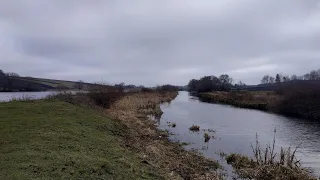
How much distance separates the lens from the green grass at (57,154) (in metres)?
8.20

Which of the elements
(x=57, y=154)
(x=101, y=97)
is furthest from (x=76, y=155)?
(x=101, y=97)

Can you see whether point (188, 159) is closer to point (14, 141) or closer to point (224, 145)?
point (224, 145)

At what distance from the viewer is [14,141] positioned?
36.5 feet

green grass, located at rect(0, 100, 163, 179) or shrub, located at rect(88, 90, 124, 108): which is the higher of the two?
shrub, located at rect(88, 90, 124, 108)

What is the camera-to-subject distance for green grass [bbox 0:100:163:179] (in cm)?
820

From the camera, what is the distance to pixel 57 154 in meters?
9.91

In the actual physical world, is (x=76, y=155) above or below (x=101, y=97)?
below

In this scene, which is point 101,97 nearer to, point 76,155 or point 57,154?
point 76,155

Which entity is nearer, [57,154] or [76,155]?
[57,154]

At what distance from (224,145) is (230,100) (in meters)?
54.7

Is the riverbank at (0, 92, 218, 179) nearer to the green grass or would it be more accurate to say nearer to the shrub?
the green grass

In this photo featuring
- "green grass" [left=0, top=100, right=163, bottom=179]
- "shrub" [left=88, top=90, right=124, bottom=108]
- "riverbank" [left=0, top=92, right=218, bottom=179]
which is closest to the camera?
"green grass" [left=0, top=100, right=163, bottom=179]

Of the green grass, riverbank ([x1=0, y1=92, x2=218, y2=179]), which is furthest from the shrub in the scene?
the green grass

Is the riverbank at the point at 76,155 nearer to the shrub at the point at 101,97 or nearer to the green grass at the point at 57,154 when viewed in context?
the green grass at the point at 57,154
